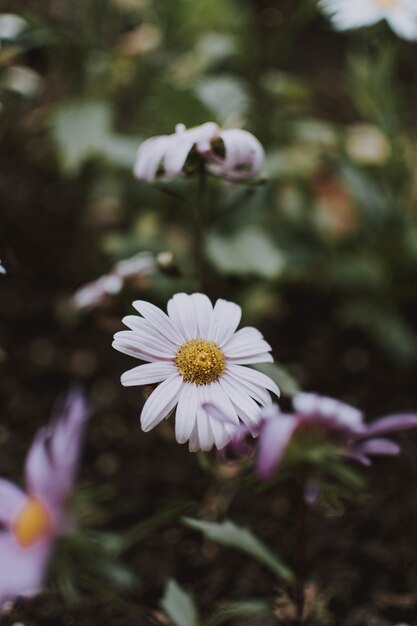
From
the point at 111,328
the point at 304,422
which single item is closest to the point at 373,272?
the point at 111,328

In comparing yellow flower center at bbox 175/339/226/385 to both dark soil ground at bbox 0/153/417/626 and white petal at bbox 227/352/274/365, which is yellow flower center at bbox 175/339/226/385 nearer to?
white petal at bbox 227/352/274/365

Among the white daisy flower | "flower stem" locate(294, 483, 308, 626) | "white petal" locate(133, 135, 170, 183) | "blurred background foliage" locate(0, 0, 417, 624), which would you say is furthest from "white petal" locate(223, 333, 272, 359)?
"blurred background foliage" locate(0, 0, 417, 624)

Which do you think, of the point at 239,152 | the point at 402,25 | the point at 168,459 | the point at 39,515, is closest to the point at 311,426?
the point at 39,515

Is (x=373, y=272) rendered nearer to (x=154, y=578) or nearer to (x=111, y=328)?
(x=111, y=328)

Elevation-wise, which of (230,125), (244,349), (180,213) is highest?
(230,125)

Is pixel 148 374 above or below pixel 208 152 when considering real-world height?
below

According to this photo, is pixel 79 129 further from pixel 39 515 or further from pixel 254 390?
pixel 39 515

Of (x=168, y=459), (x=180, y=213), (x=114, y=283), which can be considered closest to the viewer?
(x=114, y=283)
